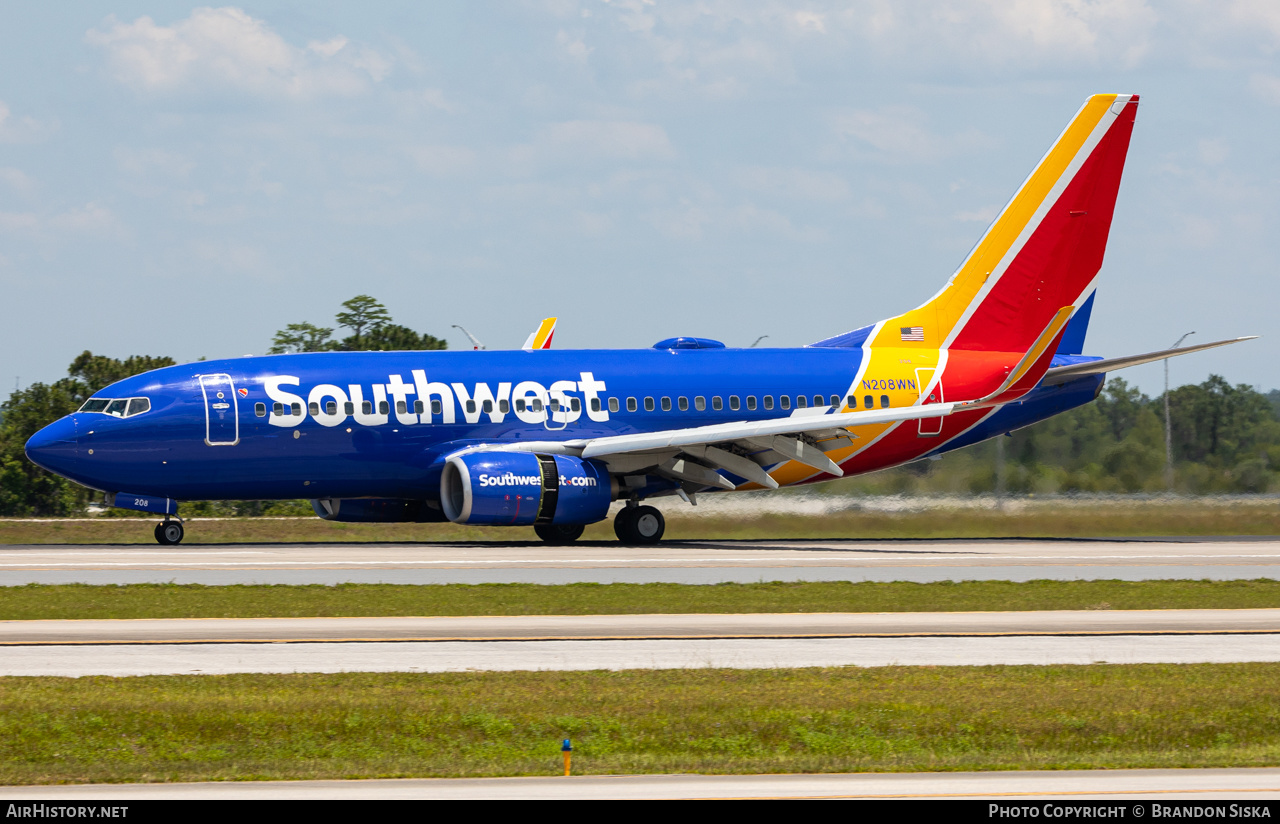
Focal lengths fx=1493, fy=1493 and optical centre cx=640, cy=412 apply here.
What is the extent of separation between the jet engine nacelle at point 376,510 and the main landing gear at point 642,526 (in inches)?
185

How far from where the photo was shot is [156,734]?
1243cm

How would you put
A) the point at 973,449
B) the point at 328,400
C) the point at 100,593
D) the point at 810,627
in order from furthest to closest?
the point at 973,449
the point at 328,400
the point at 100,593
the point at 810,627

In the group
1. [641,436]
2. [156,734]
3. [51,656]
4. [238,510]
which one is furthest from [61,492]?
[156,734]

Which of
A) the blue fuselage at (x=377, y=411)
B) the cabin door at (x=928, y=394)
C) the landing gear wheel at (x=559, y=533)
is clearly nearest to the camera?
the blue fuselage at (x=377, y=411)

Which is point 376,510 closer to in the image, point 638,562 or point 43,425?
point 638,562

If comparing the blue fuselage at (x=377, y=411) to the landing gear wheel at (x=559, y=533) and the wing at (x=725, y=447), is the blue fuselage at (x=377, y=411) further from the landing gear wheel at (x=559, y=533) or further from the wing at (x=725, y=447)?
the landing gear wheel at (x=559, y=533)

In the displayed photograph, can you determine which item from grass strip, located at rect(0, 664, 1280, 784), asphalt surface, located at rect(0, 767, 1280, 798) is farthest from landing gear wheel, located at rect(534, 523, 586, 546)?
asphalt surface, located at rect(0, 767, 1280, 798)

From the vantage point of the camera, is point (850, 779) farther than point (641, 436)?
No

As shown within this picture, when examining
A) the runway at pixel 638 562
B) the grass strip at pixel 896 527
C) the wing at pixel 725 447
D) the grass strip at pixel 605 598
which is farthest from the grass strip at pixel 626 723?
the grass strip at pixel 896 527

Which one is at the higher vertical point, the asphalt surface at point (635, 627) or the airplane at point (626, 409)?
the airplane at point (626, 409)

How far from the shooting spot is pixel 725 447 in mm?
36438

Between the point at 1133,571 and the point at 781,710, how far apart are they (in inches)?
653

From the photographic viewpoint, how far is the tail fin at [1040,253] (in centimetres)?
4016

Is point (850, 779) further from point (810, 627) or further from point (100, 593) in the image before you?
point (100, 593)
